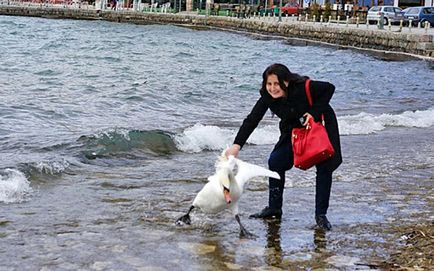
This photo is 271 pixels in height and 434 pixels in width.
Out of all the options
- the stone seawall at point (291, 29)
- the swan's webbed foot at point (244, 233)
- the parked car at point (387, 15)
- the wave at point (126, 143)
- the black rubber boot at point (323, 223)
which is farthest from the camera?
the parked car at point (387, 15)

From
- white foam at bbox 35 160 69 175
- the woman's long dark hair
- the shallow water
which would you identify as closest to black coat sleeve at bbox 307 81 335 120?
the woman's long dark hair

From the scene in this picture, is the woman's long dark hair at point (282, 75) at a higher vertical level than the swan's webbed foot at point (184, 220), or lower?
higher

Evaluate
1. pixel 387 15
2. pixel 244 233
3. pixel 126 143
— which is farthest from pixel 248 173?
pixel 387 15

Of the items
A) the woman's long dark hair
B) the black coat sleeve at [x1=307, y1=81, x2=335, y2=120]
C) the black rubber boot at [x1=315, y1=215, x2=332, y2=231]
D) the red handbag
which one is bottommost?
the black rubber boot at [x1=315, y1=215, x2=332, y2=231]

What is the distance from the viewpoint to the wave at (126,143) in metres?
10.9

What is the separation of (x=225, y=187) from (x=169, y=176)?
348 cm

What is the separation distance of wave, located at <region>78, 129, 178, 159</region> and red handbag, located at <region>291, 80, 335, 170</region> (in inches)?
202

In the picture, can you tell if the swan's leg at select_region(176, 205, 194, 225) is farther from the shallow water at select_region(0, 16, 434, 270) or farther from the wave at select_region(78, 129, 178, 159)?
the wave at select_region(78, 129, 178, 159)

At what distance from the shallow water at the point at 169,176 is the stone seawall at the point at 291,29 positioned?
12894 mm

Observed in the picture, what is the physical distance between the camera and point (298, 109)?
5898mm

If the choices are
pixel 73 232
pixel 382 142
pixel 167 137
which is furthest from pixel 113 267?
pixel 382 142

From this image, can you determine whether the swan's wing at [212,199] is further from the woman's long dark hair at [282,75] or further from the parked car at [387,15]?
the parked car at [387,15]

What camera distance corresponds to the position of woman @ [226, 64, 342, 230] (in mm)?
5828

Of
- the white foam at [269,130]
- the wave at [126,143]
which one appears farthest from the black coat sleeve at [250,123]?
the white foam at [269,130]
